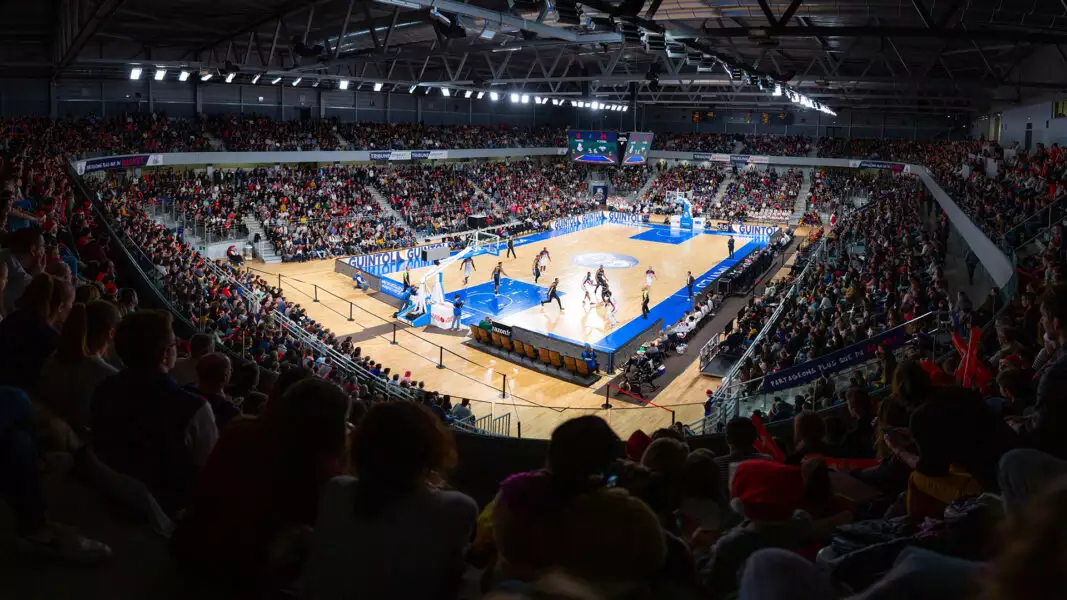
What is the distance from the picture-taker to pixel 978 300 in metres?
16.4

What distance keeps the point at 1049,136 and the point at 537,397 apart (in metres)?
22.0

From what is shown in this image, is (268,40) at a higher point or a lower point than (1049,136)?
higher

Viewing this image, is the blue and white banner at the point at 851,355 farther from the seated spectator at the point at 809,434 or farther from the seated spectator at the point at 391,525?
the seated spectator at the point at 391,525

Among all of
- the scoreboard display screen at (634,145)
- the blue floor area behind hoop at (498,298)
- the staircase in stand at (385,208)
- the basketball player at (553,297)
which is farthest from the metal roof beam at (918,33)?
the scoreboard display screen at (634,145)

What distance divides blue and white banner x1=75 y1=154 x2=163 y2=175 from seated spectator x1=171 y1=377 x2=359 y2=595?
2704 cm

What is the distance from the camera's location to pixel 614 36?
22.3m

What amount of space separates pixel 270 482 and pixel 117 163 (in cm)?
3304

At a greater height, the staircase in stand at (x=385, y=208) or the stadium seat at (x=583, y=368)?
the staircase in stand at (x=385, y=208)

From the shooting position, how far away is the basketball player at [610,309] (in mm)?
25242

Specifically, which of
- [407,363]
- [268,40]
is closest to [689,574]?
[407,363]

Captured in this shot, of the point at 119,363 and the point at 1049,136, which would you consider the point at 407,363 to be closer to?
the point at 119,363

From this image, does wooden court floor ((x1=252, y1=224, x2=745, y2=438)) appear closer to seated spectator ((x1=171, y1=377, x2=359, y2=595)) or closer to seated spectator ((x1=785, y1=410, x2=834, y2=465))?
seated spectator ((x1=785, y1=410, x2=834, y2=465))

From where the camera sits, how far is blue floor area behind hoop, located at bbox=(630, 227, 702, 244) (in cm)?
4553

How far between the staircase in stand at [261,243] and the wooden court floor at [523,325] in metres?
1.09
